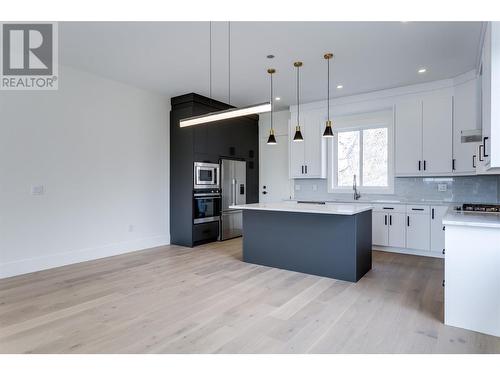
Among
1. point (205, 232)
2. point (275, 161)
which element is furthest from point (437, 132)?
point (205, 232)

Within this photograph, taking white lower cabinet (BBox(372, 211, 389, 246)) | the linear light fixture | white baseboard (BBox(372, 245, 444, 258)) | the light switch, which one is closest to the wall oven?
the linear light fixture

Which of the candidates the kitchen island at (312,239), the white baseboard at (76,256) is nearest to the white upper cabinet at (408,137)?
the kitchen island at (312,239)

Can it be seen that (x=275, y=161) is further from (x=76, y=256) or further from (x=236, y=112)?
(x=76, y=256)

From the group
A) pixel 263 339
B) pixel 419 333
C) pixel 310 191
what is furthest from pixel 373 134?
pixel 263 339

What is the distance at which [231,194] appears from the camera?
648cm

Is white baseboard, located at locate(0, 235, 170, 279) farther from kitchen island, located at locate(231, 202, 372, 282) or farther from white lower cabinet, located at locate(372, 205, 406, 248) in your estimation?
white lower cabinet, located at locate(372, 205, 406, 248)

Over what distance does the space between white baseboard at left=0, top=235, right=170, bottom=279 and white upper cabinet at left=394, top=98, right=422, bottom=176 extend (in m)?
4.55

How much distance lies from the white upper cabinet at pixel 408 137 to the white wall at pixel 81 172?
4.28m

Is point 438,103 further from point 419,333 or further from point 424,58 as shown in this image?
point 419,333

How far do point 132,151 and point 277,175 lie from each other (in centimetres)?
331
